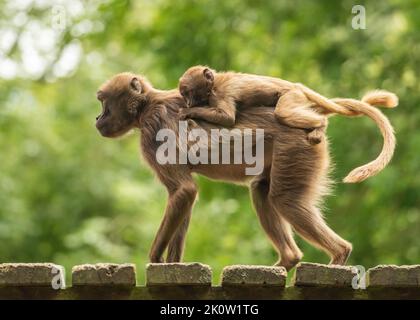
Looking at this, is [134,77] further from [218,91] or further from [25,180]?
[25,180]

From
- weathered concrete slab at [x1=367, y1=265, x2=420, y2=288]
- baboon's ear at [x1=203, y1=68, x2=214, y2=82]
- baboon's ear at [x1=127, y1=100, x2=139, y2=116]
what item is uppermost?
baboon's ear at [x1=203, y1=68, x2=214, y2=82]

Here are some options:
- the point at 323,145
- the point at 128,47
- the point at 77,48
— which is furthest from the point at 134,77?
the point at 77,48

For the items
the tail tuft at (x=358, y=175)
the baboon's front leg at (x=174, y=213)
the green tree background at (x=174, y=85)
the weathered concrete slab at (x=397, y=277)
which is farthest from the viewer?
the green tree background at (x=174, y=85)

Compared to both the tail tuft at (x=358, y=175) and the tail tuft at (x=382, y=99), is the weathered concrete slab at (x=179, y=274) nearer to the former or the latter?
the tail tuft at (x=358, y=175)

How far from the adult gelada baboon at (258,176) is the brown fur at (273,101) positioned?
4.0 inches

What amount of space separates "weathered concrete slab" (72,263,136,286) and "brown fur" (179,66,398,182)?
1727 mm

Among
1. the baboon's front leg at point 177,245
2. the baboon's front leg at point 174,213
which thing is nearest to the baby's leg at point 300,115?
the baboon's front leg at point 174,213

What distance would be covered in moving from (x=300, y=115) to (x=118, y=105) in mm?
1683

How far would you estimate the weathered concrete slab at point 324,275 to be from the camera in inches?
270

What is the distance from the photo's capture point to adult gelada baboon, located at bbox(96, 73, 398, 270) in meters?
7.82

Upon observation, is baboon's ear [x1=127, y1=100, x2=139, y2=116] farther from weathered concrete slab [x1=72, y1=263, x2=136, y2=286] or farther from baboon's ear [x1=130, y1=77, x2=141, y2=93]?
weathered concrete slab [x1=72, y1=263, x2=136, y2=286]

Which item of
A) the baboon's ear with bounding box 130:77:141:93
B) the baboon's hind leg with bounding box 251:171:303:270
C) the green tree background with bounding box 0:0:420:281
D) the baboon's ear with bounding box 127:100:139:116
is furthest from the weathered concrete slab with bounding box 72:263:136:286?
the green tree background with bounding box 0:0:420:281

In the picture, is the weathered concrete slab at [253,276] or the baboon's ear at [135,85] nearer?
the weathered concrete slab at [253,276]

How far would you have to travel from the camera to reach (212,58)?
18.3 metres
